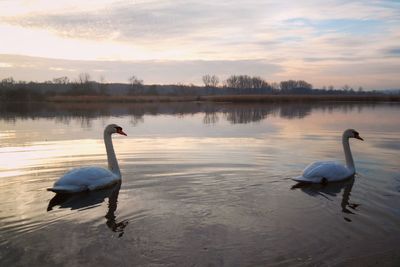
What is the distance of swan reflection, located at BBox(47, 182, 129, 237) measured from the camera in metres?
6.75

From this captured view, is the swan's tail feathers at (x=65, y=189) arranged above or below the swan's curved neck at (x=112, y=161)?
below

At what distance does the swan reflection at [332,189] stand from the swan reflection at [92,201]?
12.5 ft

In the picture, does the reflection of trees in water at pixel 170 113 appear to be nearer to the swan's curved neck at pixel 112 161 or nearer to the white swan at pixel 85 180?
the swan's curved neck at pixel 112 161

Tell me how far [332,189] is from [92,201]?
514 centimetres

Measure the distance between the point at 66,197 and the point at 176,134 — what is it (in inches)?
420

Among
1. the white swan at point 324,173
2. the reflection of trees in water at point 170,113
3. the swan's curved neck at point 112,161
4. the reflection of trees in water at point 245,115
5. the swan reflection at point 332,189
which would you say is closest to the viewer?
the swan reflection at point 332,189

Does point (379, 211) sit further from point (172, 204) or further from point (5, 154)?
point (5, 154)

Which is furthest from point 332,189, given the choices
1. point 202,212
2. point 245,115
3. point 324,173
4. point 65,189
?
point 245,115

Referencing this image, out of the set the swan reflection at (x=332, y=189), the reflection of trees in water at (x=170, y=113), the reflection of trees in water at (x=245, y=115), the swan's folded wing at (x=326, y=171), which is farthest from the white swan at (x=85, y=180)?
the reflection of trees in water at (x=245, y=115)

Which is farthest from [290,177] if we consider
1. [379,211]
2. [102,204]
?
[102,204]

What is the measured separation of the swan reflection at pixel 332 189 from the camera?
24.9ft

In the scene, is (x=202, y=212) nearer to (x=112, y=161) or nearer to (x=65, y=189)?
(x=65, y=189)

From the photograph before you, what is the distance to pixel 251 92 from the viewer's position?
182375 mm

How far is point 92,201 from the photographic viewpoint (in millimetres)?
7891
